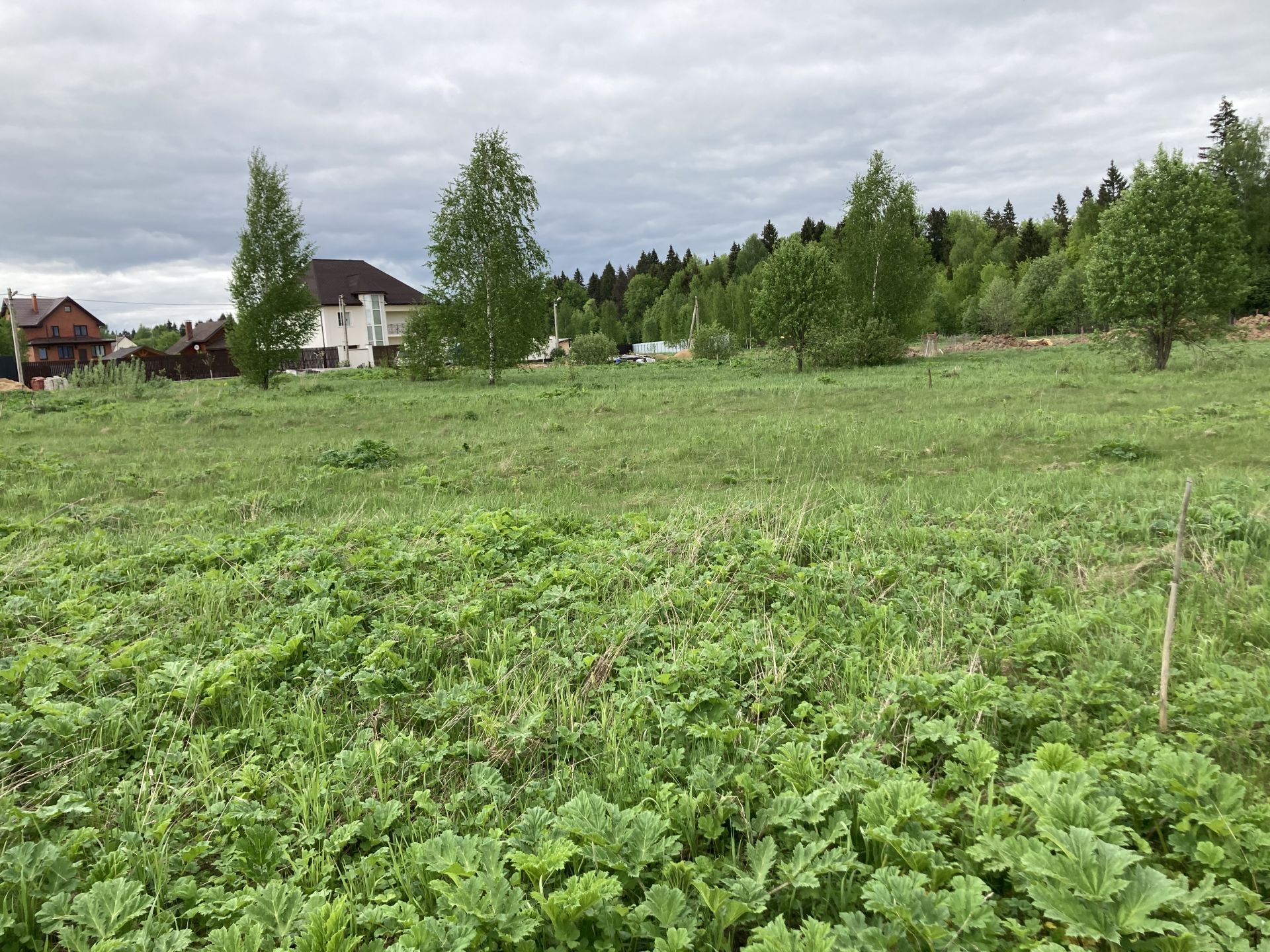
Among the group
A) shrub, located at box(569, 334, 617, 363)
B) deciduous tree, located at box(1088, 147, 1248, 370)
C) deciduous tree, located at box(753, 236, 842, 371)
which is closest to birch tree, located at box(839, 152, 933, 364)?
deciduous tree, located at box(753, 236, 842, 371)

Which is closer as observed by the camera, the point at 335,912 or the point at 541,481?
the point at 335,912

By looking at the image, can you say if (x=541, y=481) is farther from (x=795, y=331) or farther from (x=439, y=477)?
(x=795, y=331)

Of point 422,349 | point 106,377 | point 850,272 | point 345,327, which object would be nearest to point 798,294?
point 850,272

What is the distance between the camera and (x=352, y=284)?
62.0 m

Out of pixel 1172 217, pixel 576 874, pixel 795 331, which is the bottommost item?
pixel 576 874

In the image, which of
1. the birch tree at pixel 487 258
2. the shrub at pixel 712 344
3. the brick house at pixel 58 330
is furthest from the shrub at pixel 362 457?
the brick house at pixel 58 330

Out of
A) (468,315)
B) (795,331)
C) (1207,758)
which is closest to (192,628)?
(1207,758)

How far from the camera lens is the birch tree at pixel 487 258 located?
3253 centimetres

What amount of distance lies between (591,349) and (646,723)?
52.3 meters

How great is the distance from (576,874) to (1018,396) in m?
19.3

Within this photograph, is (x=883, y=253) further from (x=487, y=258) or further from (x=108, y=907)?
(x=108, y=907)

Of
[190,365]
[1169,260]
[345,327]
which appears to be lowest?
[1169,260]

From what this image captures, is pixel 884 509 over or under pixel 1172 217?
under

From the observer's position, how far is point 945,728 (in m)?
3.24
